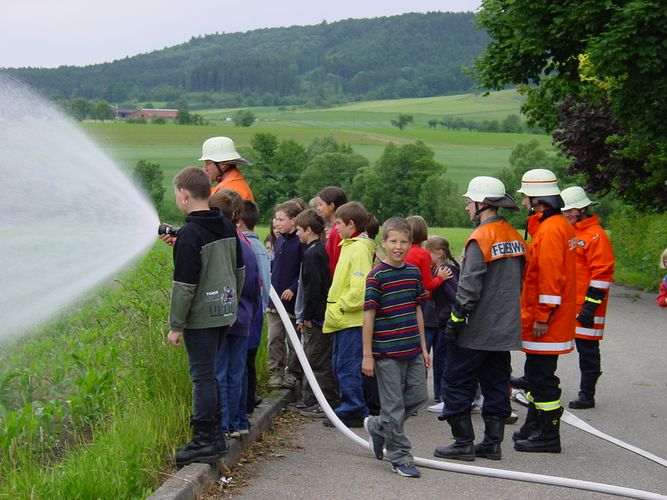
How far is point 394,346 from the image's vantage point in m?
6.76

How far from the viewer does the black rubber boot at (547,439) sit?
24.8ft

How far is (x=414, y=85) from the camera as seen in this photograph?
175250 mm

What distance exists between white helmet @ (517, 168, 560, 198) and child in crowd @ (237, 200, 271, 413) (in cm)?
216

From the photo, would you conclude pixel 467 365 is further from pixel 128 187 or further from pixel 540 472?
pixel 128 187

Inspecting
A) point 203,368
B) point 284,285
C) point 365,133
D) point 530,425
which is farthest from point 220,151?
point 365,133

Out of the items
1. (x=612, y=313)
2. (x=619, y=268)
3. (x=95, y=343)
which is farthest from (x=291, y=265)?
(x=619, y=268)

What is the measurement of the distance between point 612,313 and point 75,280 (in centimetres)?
1065

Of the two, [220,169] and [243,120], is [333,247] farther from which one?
[243,120]

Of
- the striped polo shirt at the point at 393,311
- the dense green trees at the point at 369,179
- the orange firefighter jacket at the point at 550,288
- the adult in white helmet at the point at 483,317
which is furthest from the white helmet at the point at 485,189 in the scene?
the dense green trees at the point at 369,179

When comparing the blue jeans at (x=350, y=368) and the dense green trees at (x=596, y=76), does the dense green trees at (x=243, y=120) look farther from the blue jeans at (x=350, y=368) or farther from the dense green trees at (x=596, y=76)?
the blue jeans at (x=350, y=368)

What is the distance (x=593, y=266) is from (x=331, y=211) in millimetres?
2633

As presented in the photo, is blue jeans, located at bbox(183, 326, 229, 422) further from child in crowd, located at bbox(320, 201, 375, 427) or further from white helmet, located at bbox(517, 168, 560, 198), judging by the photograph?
white helmet, located at bbox(517, 168, 560, 198)

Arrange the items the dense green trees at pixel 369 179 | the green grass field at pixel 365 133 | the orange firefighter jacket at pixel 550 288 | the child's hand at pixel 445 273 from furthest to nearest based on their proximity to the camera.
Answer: the green grass field at pixel 365 133 → the dense green trees at pixel 369 179 → the child's hand at pixel 445 273 → the orange firefighter jacket at pixel 550 288

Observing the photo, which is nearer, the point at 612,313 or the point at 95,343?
the point at 95,343
